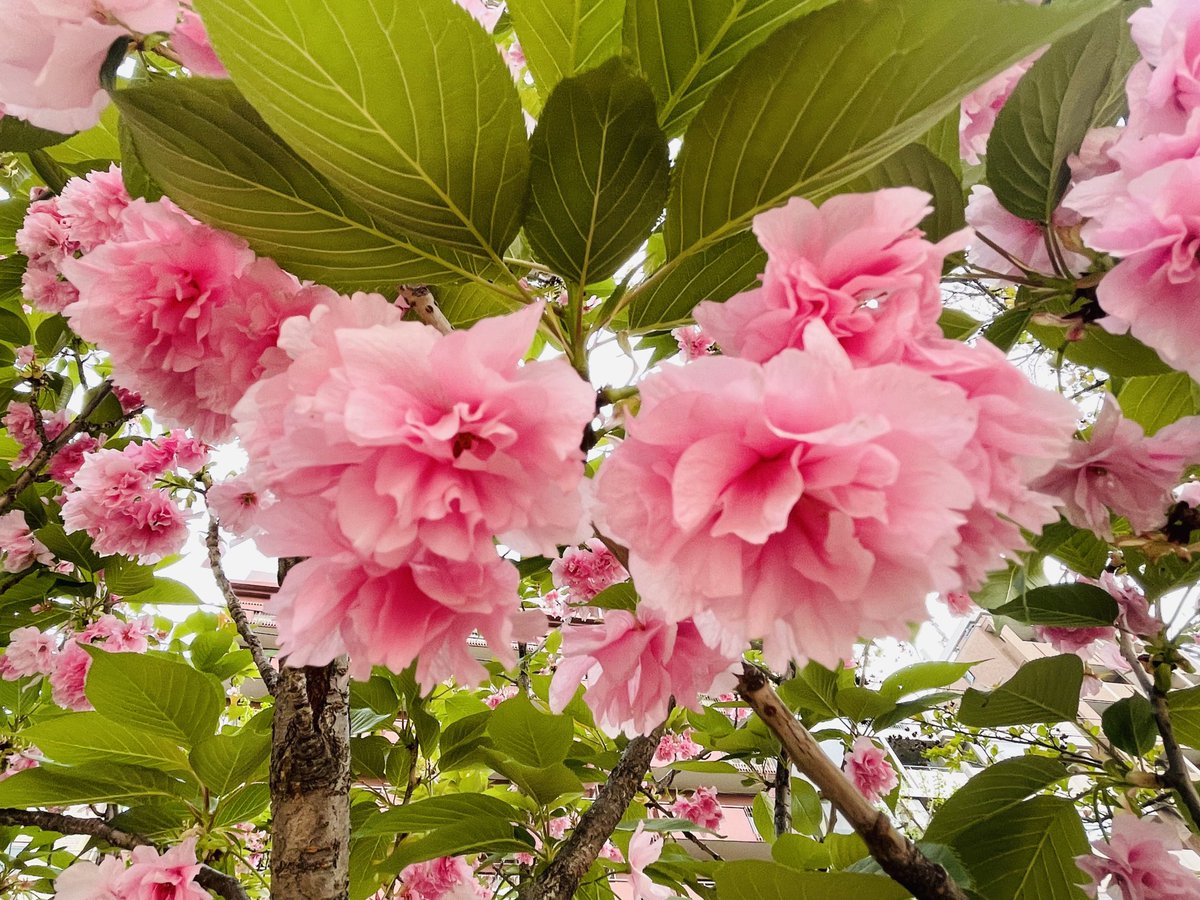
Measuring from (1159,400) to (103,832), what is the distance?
5.43 ft

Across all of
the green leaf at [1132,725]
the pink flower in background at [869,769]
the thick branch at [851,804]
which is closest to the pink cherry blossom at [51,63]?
the thick branch at [851,804]

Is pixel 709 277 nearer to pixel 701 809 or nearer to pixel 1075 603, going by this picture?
pixel 1075 603

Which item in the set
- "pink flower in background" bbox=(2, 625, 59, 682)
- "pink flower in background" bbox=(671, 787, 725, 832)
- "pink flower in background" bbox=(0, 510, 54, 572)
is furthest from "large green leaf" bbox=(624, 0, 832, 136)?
"pink flower in background" bbox=(671, 787, 725, 832)

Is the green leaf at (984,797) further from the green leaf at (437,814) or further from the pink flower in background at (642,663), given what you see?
the green leaf at (437,814)

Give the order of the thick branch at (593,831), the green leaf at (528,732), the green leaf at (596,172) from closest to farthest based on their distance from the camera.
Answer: the green leaf at (596,172), the thick branch at (593,831), the green leaf at (528,732)

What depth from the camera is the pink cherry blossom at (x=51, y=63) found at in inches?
19.9

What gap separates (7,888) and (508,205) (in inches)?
106

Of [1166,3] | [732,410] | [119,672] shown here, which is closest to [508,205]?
[732,410]

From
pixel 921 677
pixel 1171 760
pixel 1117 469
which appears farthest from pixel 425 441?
pixel 921 677

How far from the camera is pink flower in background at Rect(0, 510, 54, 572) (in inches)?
74.9

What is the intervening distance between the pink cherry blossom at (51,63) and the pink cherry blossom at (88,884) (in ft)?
3.10

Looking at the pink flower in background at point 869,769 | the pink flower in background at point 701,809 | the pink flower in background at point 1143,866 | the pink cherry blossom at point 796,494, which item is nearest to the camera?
the pink cherry blossom at point 796,494

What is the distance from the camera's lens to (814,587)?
383mm

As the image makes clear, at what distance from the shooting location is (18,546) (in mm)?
1917
